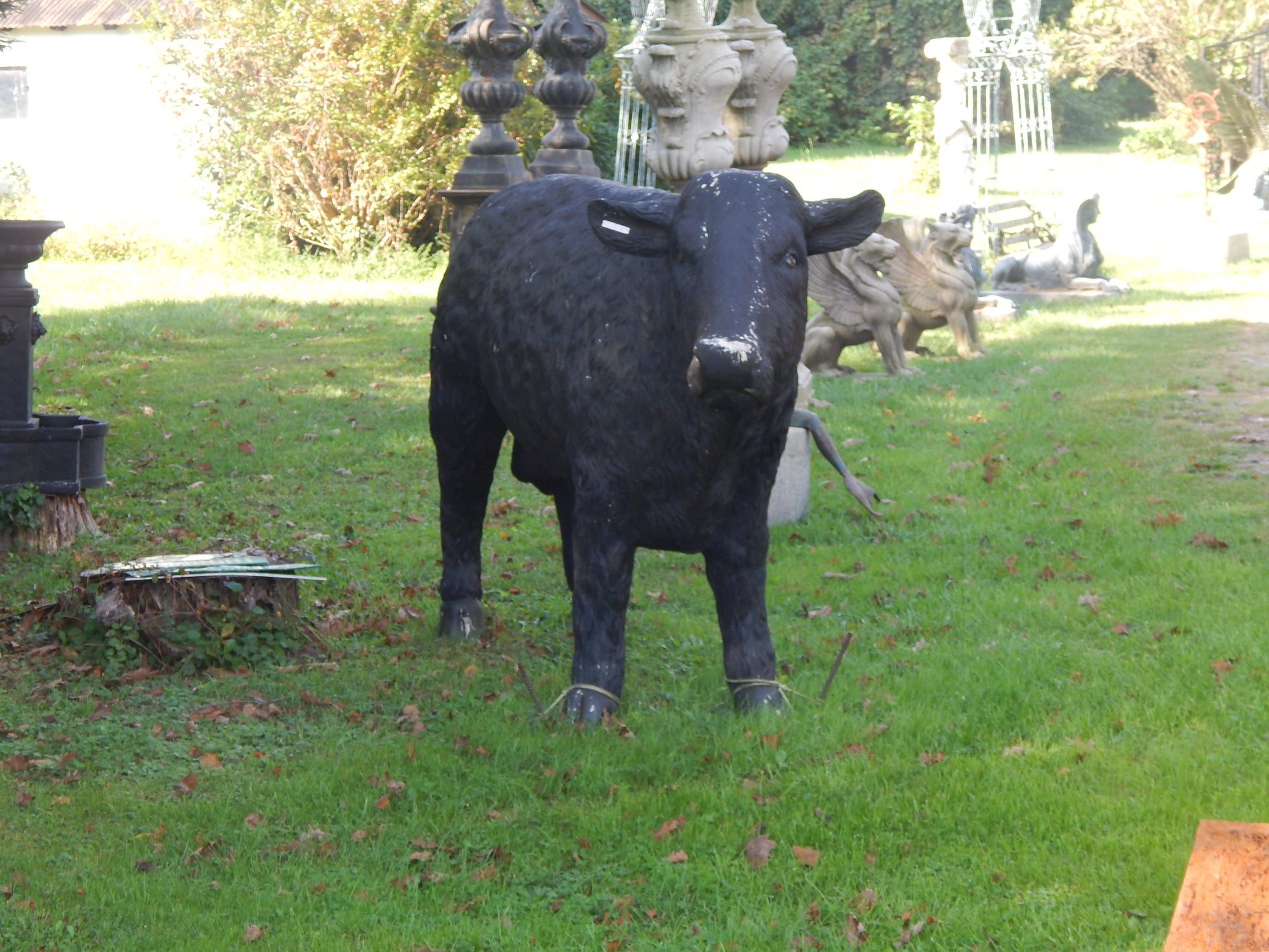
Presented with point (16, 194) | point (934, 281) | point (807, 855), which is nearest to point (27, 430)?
point (807, 855)

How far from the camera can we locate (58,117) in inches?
959

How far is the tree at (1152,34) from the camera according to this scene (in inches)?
1168

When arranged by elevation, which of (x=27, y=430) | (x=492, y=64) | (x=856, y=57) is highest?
(x=856, y=57)

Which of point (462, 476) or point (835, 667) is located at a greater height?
point (462, 476)

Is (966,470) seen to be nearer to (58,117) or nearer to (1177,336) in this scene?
(1177,336)

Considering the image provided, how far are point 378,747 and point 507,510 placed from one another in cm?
380

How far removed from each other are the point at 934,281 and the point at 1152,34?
2053cm

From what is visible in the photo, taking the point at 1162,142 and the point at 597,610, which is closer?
the point at 597,610

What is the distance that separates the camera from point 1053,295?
17703mm

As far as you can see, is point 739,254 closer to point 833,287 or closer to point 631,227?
point 631,227

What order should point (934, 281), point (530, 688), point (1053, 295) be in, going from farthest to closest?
point (1053, 295) < point (934, 281) < point (530, 688)

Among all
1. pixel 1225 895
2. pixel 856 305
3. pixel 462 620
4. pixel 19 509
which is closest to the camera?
pixel 1225 895

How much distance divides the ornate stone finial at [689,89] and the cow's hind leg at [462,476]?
2544 millimetres

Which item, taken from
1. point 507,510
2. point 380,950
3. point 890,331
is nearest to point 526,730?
point 380,950
